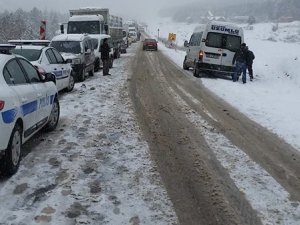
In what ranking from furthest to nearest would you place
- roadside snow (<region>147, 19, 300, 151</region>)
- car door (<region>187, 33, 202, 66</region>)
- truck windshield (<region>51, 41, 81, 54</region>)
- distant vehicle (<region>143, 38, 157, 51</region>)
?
distant vehicle (<region>143, 38, 157, 51</region>)
car door (<region>187, 33, 202, 66</region>)
truck windshield (<region>51, 41, 81, 54</region>)
roadside snow (<region>147, 19, 300, 151</region>)

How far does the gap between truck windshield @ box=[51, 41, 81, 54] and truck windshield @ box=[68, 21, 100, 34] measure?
390 inches

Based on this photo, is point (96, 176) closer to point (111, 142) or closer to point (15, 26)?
point (111, 142)

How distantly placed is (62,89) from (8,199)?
939 centimetres

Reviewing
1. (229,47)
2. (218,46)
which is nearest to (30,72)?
(218,46)

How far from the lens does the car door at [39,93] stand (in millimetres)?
7446

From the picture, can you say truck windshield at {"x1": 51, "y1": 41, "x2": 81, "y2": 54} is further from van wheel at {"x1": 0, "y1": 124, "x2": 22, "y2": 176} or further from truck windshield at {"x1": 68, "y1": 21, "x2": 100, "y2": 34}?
van wheel at {"x1": 0, "y1": 124, "x2": 22, "y2": 176}

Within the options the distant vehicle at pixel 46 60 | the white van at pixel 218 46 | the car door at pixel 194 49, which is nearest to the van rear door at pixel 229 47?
the white van at pixel 218 46

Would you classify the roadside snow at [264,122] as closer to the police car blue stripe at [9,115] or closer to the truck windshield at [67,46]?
the police car blue stripe at [9,115]

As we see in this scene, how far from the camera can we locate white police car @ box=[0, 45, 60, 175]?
5.80m

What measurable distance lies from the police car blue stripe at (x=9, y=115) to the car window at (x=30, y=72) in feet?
4.85

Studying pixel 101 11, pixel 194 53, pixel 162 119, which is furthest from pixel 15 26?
pixel 162 119

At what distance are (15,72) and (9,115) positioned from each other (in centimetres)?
119

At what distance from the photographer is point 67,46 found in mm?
18000

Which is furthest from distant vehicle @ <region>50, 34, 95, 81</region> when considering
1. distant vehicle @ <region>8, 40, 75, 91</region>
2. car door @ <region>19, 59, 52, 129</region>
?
car door @ <region>19, 59, 52, 129</region>
